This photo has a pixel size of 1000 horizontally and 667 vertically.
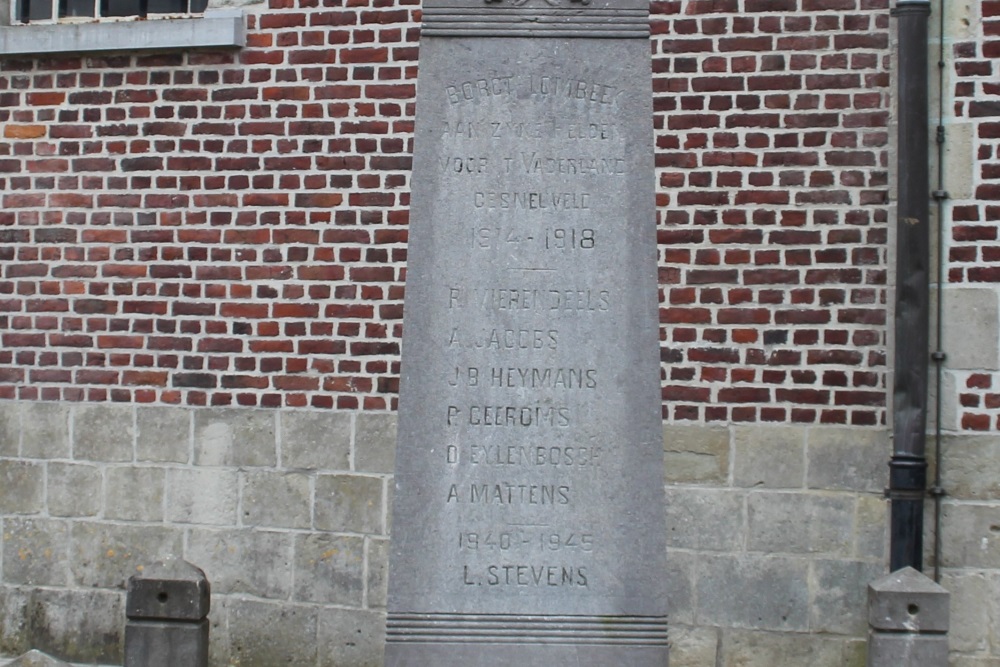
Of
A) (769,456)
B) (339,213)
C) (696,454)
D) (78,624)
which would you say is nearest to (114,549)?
(78,624)

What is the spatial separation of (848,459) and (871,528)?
30 cm

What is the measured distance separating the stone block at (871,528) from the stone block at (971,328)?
648mm

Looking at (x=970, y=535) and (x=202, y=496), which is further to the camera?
(x=202, y=496)

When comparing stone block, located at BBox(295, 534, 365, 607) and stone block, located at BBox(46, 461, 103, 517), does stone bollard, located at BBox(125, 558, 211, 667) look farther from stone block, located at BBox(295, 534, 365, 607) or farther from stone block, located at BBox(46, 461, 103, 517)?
stone block, located at BBox(46, 461, 103, 517)

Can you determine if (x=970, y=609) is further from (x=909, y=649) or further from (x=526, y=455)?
(x=526, y=455)

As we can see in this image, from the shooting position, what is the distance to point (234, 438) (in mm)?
6281

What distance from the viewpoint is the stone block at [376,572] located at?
609 centimetres

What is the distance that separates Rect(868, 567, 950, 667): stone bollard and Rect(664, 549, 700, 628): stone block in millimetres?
1461

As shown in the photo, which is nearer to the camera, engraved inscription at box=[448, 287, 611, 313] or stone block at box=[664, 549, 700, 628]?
engraved inscription at box=[448, 287, 611, 313]

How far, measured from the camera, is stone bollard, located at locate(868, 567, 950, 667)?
4398mm

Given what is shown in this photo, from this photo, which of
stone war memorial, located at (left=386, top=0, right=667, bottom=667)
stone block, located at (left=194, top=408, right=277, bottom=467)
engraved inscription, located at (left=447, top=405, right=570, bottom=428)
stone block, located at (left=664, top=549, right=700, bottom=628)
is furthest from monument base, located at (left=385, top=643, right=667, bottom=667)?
stone block, located at (left=194, top=408, right=277, bottom=467)

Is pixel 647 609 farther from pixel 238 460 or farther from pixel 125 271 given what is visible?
pixel 125 271

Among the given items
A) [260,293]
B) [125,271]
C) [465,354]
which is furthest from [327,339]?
[465,354]

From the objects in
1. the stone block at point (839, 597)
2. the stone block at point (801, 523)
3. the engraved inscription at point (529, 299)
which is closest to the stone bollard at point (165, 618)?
the engraved inscription at point (529, 299)
